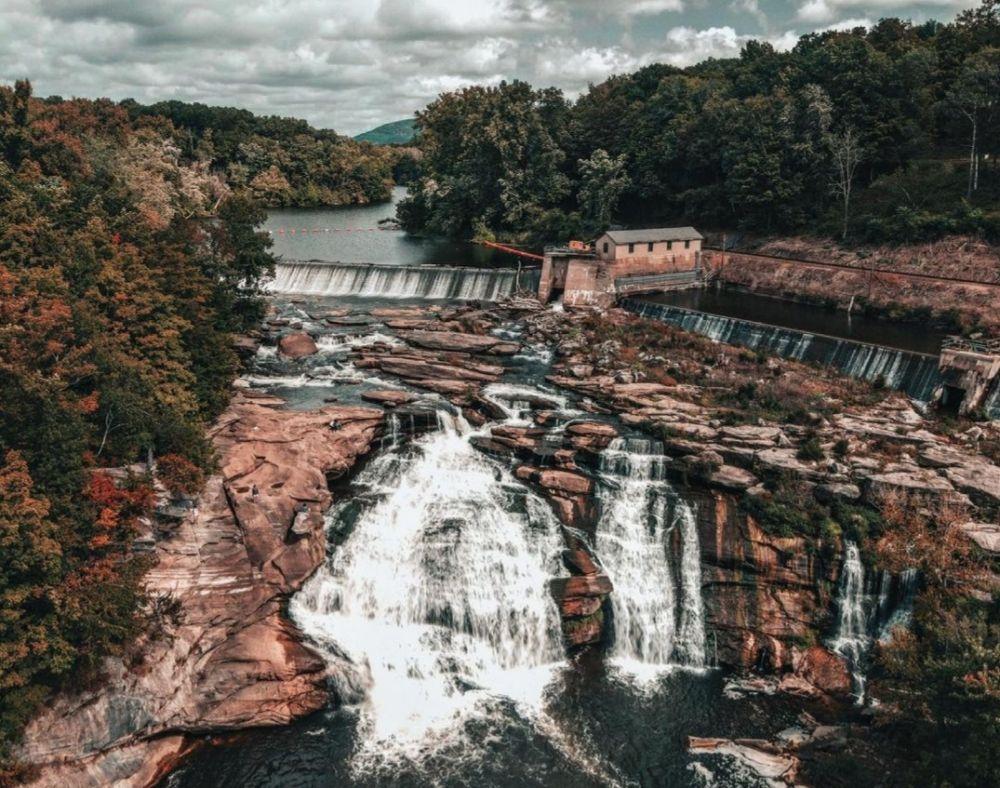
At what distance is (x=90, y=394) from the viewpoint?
3077cm

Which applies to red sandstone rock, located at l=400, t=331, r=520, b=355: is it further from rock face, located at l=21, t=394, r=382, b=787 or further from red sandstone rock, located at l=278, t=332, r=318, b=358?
rock face, located at l=21, t=394, r=382, b=787

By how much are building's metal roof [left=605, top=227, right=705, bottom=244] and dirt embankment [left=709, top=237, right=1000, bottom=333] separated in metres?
3.94

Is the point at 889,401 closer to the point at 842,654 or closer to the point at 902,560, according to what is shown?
the point at 902,560

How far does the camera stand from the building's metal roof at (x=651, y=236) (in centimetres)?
6825

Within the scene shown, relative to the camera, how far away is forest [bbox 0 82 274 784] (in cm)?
2455

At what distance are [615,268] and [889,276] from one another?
22.5 meters

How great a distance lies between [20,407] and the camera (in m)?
27.3

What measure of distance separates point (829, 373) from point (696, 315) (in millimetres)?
12517

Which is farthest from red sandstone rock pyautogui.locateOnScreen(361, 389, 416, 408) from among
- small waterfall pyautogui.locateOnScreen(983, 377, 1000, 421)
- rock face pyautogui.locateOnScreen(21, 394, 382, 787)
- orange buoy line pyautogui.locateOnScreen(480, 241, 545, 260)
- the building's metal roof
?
orange buoy line pyautogui.locateOnScreen(480, 241, 545, 260)

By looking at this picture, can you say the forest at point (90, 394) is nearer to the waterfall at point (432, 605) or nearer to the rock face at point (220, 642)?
the rock face at point (220, 642)

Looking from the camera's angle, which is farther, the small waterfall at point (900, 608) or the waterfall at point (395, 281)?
the waterfall at point (395, 281)

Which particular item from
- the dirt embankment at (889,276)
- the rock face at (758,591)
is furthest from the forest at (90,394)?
the dirt embankment at (889,276)

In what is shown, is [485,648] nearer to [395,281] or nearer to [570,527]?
[570,527]

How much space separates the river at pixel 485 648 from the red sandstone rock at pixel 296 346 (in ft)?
49.6
